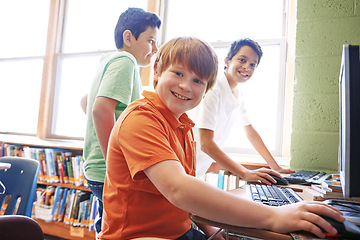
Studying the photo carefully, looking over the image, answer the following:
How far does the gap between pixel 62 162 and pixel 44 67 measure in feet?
4.62

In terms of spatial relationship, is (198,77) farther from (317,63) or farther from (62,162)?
(62,162)

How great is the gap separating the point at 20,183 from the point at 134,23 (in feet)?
3.44

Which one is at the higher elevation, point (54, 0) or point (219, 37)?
point (54, 0)

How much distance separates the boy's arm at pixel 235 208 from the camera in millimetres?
573

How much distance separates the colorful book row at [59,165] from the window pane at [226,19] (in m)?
1.55

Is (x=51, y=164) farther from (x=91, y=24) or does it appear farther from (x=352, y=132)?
(x=352, y=132)

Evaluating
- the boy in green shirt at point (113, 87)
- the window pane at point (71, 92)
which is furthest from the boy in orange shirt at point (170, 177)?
the window pane at point (71, 92)

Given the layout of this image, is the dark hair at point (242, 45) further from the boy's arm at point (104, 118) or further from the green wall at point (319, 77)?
the boy's arm at point (104, 118)

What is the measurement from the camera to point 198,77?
2.81 ft

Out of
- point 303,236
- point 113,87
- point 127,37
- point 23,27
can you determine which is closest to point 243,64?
point 127,37

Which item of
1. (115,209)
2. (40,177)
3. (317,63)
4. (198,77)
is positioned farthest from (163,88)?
(40,177)

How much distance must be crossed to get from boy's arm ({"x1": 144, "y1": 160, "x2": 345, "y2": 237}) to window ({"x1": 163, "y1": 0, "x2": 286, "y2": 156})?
205 cm

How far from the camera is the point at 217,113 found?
1.64 meters

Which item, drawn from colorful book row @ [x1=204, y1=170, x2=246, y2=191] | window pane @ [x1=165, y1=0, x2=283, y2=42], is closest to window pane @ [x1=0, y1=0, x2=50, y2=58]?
window pane @ [x1=165, y1=0, x2=283, y2=42]
